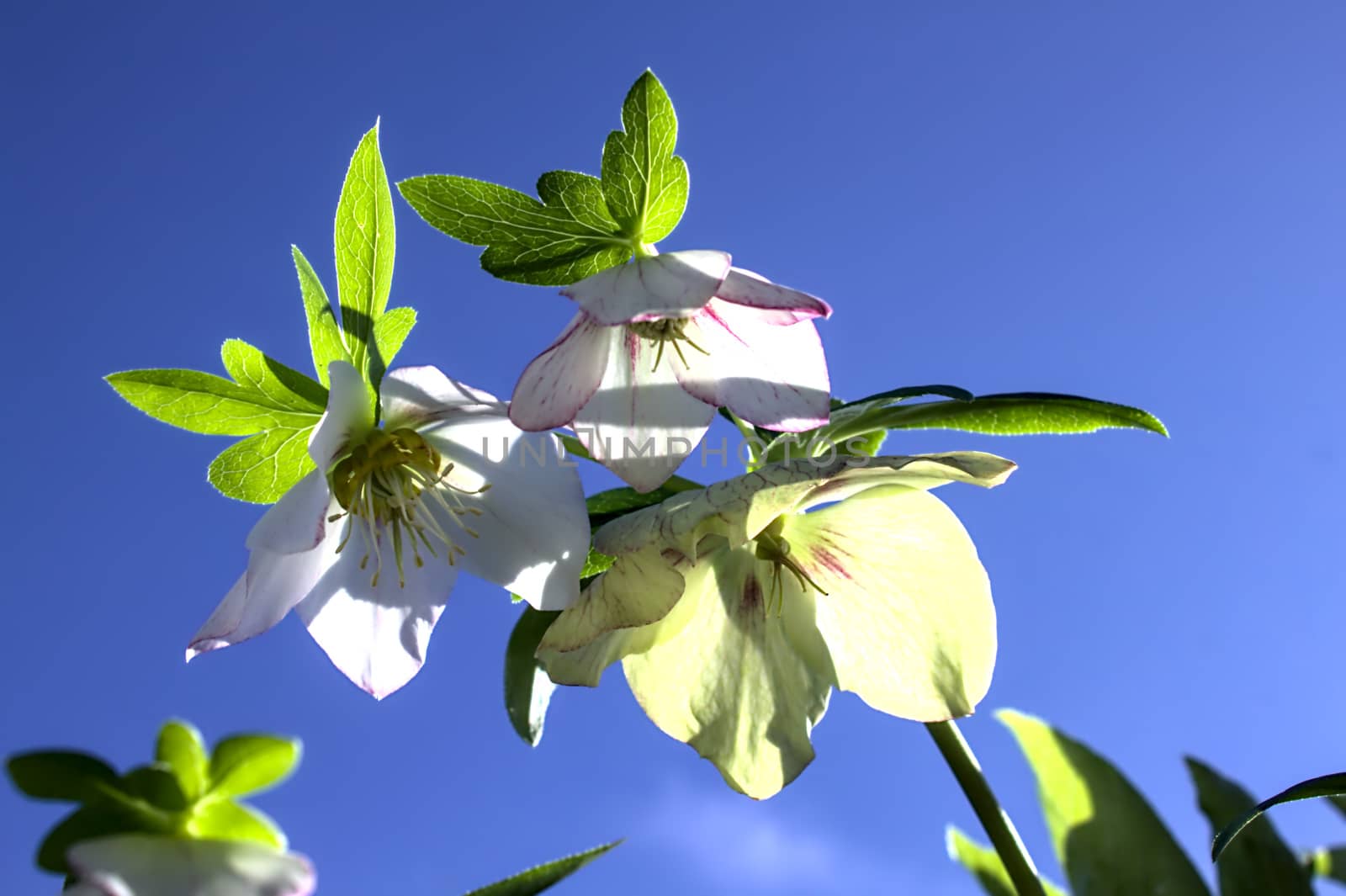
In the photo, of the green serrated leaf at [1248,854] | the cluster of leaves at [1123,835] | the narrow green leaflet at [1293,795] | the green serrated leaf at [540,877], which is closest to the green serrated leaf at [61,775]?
the green serrated leaf at [540,877]

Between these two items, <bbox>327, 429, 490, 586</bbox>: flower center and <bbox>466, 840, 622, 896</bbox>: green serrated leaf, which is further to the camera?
<bbox>327, 429, 490, 586</bbox>: flower center

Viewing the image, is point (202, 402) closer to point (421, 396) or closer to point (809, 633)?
point (421, 396)

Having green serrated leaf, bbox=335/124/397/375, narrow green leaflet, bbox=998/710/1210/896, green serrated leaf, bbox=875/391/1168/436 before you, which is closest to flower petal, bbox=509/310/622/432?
green serrated leaf, bbox=335/124/397/375

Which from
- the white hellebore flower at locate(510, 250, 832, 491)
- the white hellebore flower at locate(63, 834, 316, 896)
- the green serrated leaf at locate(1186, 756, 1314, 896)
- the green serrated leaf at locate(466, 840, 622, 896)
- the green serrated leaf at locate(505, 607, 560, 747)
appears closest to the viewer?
the white hellebore flower at locate(63, 834, 316, 896)

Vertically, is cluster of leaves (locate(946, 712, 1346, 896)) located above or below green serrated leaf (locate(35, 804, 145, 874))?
below

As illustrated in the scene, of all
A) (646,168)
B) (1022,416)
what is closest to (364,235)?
(646,168)

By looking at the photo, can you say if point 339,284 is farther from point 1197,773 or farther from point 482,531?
point 1197,773

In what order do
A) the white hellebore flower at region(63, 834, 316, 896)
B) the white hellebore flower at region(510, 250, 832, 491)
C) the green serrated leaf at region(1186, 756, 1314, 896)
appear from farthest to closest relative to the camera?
the green serrated leaf at region(1186, 756, 1314, 896) < the white hellebore flower at region(510, 250, 832, 491) < the white hellebore flower at region(63, 834, 316, 896)

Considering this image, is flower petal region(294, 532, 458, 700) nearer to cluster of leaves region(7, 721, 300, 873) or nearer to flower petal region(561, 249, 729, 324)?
flower petal region(561, 249, 729, 324)
